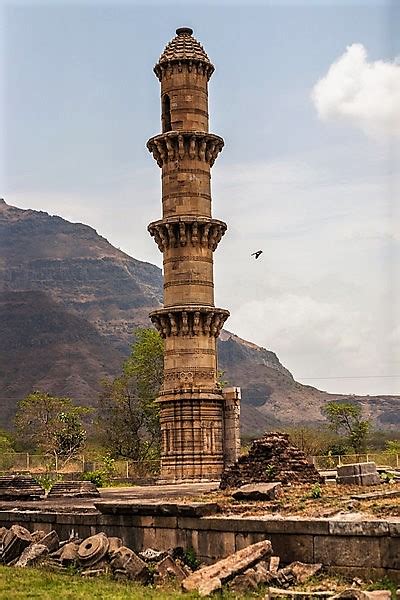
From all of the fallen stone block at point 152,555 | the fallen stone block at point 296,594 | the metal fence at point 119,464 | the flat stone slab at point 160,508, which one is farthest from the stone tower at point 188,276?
the fallen stone block at point 296,594

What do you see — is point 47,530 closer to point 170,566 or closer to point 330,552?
point 170,566

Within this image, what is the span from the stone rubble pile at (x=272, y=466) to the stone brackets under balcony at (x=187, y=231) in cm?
1206

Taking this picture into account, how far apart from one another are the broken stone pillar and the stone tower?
0.65 ft

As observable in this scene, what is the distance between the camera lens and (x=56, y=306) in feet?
566

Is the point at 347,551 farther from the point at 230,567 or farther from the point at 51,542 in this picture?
the point at 51,542

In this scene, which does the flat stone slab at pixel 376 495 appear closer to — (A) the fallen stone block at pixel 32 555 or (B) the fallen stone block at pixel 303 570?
(B) the fallen stone block at pixel 303 570

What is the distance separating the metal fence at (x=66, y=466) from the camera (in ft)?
125

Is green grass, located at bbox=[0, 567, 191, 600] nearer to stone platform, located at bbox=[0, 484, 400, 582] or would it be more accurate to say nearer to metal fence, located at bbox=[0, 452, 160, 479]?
stone platform, located at bbox=[0, 484, 400, 582]

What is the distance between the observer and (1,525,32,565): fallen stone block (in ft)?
44.0

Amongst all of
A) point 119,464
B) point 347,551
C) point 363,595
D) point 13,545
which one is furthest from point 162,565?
point 119,464

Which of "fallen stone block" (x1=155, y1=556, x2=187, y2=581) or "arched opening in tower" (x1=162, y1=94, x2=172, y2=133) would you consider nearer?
"fallen stone block" (x1=155, y1=556, x2=187, y2=581)

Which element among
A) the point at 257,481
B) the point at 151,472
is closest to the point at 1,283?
the point at 151,472

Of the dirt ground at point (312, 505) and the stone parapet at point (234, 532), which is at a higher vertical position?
the dirt ground at point (312, 505)

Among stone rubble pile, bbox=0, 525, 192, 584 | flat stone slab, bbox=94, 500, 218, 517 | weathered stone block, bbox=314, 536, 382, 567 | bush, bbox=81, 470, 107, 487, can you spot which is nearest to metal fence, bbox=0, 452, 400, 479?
bush, bbox=81, 470, 107, 487
